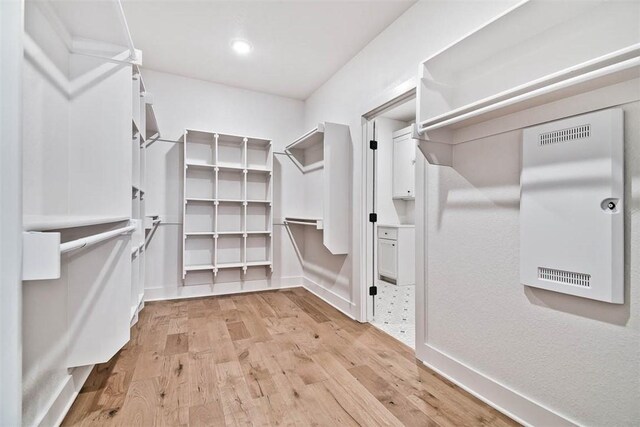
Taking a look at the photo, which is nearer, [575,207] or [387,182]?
[575,207]

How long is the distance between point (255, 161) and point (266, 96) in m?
0.90

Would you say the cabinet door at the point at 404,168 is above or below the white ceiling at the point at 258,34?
below

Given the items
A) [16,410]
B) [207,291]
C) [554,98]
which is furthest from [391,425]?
[207,291]

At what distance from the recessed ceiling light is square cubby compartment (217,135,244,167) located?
97 centimetres

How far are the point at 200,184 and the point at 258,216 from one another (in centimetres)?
80

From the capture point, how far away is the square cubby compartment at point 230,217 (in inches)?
141

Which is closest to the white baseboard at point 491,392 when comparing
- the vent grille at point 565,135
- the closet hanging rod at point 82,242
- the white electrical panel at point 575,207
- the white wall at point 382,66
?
the white electrical panel at point 575,207

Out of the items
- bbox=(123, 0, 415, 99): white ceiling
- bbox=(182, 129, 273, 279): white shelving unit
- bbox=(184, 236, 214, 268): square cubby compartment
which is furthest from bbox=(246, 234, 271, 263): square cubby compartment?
bbox=(123, 0, 415, 99): white ceiling

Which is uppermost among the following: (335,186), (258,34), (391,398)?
(258,34)

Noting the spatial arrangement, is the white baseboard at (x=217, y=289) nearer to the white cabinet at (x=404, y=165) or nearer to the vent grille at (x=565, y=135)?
the white cabinet at (x=404, y=165)

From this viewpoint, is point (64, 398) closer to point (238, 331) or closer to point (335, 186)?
point (238, 331)

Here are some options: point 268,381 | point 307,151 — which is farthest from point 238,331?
point 307,151

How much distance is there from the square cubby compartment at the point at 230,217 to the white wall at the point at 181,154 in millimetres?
457

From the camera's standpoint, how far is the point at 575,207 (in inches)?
47.3
